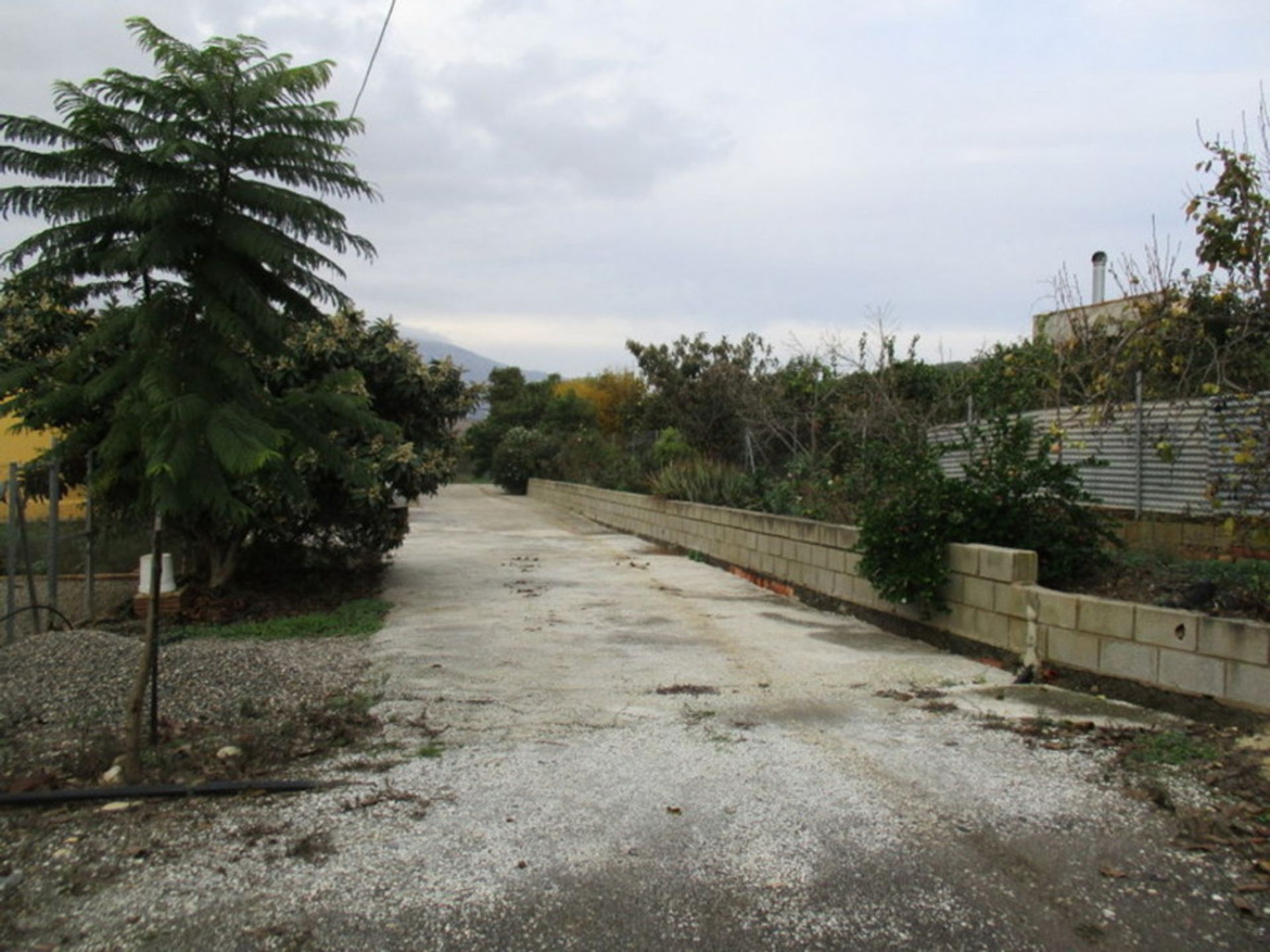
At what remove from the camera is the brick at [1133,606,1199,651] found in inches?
233

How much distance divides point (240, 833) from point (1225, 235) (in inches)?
283

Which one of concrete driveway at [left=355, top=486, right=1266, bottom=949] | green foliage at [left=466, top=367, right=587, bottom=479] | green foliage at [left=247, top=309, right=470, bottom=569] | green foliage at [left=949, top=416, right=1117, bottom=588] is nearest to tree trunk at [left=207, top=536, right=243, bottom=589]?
green foliage at [left=247, top=309, right=470, bottom=569]

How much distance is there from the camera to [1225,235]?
6.86 meters

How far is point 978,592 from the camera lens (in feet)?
26.3

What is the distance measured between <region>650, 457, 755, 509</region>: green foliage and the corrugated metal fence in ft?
18.9

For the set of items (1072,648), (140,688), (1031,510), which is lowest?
(1072,648)

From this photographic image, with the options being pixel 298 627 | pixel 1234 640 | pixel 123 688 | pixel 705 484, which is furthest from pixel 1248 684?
pixel 705 484

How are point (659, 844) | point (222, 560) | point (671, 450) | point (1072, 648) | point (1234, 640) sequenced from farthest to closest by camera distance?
point (671, 450), point (222, 560), point (1072, 648), point (1234, 640), point (659, 844)

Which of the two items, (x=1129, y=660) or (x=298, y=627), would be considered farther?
(x=298, y=627)

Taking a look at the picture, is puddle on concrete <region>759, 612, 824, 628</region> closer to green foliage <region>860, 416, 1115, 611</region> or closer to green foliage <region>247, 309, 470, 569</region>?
green foliage <region>860, 416, 1115, 611</region>

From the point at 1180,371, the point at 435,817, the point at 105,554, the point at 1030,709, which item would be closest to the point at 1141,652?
the point at 1030,709

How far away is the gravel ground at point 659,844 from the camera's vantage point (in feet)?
11.4

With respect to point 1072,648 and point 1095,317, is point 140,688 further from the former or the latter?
point 1095,317

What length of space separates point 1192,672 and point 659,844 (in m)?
3.67
